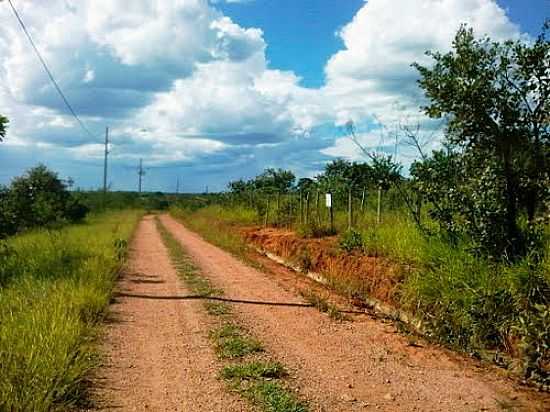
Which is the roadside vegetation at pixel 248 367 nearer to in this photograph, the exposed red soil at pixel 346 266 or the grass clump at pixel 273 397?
the grass clump at pixel 273 397

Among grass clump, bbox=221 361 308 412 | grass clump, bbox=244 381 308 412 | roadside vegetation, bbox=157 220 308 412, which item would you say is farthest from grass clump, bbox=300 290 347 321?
grass clump, bbox=244 381 308 412

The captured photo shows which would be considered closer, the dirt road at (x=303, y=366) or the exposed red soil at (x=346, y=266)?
the dirt road at (x=303, y=366)

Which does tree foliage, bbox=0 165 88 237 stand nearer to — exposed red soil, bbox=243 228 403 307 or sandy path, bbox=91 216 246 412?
exposed red soil, bbox=243 228 403 307

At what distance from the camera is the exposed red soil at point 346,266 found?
33.1 ft

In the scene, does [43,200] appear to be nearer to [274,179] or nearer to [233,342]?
[274,179]

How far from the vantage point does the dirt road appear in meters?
5.41

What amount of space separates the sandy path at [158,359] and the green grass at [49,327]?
282 millimetres

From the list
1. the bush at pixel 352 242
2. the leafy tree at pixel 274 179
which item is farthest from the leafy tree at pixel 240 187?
the bush at pixel 352 242

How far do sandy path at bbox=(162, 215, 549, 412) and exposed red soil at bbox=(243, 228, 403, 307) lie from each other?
1312mm

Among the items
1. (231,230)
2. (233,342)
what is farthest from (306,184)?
(233,342)

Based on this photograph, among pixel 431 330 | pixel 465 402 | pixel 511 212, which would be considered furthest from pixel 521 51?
pixel 465 402

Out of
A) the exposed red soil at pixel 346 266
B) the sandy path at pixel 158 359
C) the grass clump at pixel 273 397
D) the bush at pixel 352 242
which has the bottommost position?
the sandy path at pixel 158 359

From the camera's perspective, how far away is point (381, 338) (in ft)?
25.8

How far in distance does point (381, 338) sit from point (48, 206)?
25797mm
